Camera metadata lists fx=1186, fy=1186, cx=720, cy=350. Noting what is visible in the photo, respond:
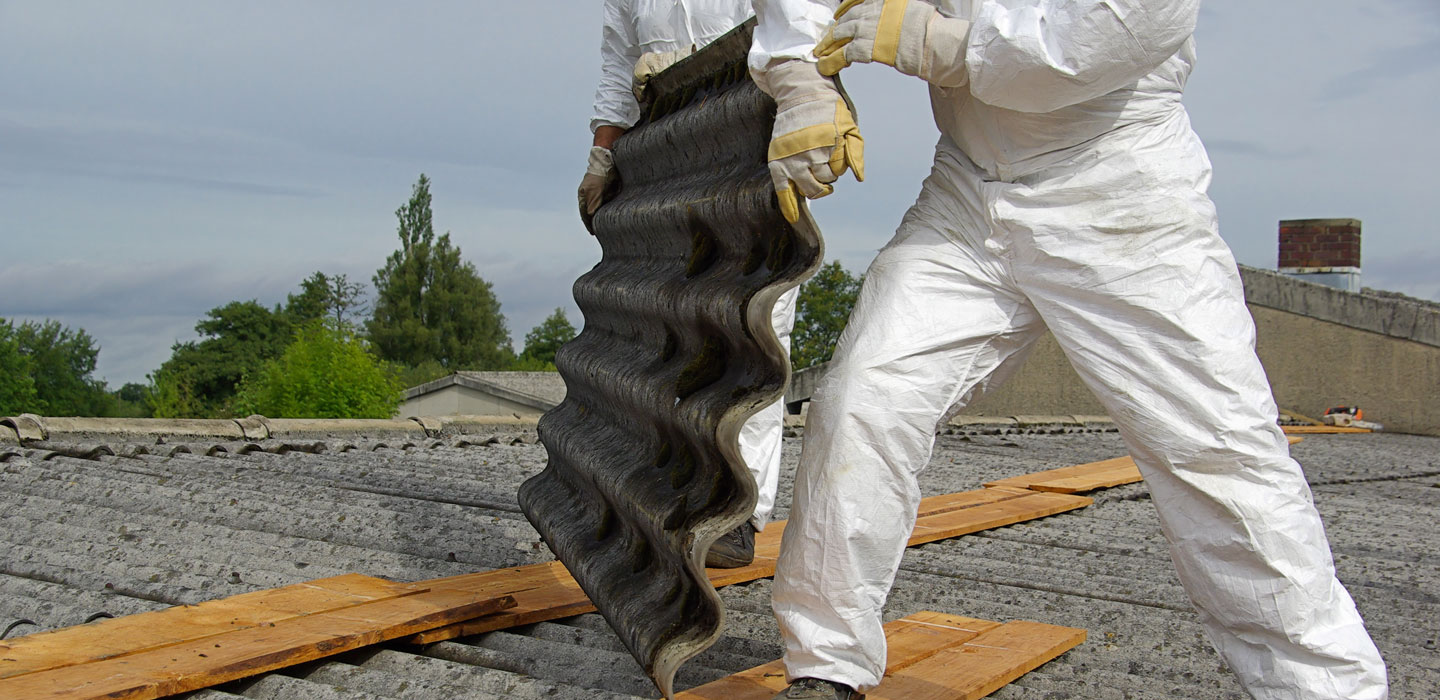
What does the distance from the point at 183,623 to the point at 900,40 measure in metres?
1.79

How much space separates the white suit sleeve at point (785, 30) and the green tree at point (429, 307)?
5103 centimetres

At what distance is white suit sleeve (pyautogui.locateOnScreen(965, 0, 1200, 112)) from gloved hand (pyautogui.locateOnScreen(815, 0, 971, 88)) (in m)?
0.04

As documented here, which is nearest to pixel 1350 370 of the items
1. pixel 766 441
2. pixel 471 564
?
pixel 766 441

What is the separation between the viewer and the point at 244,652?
2189 millimetres

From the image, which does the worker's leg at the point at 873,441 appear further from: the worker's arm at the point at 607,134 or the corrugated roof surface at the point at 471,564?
the worker's arm at the point at 607,134

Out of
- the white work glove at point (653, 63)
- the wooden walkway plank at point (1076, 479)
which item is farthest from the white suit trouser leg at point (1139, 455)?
the wooden walkway plank at point (1076, 479)

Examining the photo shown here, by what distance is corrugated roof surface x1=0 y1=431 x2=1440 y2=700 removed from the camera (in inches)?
90.0

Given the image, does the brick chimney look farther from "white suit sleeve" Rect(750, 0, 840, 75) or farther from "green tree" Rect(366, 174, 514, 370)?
"green tree" Rect(366, 174, 514, 370)

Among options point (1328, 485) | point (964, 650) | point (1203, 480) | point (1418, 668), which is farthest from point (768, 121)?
point (1328, 485)

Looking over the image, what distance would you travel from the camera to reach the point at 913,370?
1995 mm

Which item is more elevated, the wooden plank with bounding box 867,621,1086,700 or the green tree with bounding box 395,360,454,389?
the green tree with bounding box 395,360,454,389

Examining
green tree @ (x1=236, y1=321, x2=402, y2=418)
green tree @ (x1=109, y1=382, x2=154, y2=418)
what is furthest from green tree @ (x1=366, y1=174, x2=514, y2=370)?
green tree @ (x1=236, y1=321, x2=402, y2=418)

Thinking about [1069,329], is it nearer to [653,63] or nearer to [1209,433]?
[1209,433]

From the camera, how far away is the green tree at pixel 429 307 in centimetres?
5269
